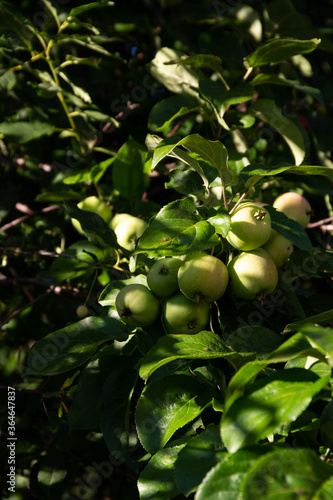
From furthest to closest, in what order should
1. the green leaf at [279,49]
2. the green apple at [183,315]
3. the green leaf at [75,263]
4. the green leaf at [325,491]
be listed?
the green leaf at [75,263] → the green leaf at [279,49] → the green apple at [183,315] → the green leaf at [325,491]

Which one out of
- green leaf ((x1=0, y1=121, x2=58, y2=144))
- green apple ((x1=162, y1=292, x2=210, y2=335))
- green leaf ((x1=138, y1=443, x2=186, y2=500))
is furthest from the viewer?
green leaf ((x1=0, y1=121, x2=58, y2=144))

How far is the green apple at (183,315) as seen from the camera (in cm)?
101

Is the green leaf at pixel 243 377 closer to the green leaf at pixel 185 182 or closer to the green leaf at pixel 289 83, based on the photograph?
the green leaf at pixel 185 182

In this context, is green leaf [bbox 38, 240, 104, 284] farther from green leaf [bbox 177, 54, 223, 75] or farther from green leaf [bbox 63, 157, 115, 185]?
green leaf [bbox 177, 54, 223, 75]

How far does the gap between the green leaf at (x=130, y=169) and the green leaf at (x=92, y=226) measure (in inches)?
11.6

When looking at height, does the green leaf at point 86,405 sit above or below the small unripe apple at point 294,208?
below

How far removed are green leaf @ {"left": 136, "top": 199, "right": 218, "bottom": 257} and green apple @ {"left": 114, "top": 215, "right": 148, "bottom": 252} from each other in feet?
1.23

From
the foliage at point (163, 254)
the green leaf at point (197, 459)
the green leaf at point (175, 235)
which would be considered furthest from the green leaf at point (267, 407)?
the green leaf at point (175, 235)

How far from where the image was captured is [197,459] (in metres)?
0.74

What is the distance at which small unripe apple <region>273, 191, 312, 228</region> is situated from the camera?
50.3 inches

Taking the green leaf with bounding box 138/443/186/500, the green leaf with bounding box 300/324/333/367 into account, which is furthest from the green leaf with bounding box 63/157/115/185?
the green leaf with bounding box 300/324/333/367

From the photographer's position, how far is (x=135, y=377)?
114 cm

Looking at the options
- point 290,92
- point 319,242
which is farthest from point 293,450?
point 290,92

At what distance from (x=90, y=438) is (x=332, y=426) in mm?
1169
